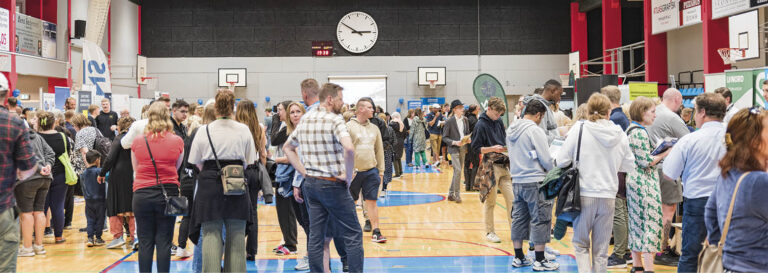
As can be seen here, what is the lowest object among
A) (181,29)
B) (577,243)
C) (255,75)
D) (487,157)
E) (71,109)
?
(577,243)

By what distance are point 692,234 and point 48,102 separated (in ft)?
42.8

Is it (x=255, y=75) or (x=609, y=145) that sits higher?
(x=255, y=75)

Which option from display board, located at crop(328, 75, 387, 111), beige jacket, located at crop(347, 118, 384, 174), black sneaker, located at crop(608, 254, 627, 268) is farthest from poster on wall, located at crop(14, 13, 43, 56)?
black sneaker, located at crop(608, 254, 627, 268)

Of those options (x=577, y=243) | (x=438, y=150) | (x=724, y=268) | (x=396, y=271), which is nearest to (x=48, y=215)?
(x=396, y=271)

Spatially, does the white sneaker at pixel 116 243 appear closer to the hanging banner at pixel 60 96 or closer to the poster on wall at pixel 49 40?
the hanging banner at pixel 60 96

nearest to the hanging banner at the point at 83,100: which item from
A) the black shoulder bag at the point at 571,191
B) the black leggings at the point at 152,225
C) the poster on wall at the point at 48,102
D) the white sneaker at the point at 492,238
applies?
the poster on wall at the point at 48,102

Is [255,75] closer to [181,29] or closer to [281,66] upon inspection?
[281,66]

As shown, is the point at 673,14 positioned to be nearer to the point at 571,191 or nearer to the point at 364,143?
the point at 364,143

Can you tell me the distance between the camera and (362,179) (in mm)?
6230

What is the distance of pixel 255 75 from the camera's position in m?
21.6

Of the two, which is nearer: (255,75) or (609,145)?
(609,145)

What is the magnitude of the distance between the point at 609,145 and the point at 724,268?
1735 mm

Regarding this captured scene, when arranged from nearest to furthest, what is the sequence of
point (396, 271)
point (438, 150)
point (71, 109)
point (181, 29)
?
point (396, 271) < point (71, 109) < point (438, 150) < point (181, 29)

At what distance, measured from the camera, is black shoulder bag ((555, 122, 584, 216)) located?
430 cm
